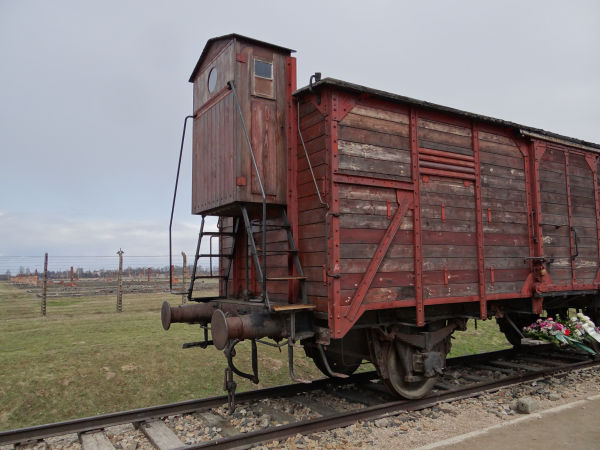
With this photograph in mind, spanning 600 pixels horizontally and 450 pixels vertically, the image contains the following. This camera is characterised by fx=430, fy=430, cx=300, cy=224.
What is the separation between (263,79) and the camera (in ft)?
19.7

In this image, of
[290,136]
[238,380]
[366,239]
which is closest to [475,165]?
[366,239]

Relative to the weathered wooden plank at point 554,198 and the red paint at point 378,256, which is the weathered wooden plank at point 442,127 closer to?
the red paint at point 378,256

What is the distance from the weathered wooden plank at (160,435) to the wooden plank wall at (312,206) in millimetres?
2212

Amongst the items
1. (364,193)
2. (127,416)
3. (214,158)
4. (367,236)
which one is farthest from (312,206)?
(127,416)

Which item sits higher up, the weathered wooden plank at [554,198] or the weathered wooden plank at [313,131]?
the weathered wooden plank at [313,131]

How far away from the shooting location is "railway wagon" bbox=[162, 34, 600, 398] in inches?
213

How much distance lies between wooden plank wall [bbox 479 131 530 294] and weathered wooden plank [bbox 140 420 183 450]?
16.6 ft

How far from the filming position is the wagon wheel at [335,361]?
670 cm

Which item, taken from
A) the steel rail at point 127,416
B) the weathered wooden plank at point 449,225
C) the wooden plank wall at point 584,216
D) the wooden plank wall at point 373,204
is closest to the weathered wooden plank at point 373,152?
the wooden plank wall at point 373,204

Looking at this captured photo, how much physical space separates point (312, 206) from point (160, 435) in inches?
128

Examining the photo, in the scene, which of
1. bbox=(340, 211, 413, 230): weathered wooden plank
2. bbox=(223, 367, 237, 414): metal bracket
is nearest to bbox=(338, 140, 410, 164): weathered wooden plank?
bbox=(340, 211, 413, 230): weathered wooden plank

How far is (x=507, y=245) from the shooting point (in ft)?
23.8

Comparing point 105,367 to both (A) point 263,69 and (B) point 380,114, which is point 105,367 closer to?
(A) point 263,69

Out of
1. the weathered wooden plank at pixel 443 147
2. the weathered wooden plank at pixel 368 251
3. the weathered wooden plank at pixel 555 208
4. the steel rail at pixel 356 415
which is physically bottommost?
the steel rail at pixel 356 415
